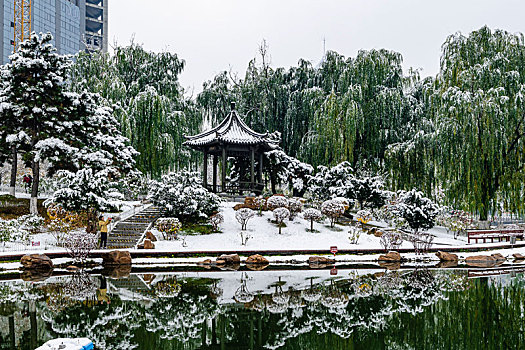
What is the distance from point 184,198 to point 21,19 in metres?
63.1

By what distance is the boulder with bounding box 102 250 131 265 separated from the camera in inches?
541

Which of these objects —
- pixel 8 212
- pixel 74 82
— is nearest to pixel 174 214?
pixel 8 212

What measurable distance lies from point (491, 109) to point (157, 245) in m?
13.4

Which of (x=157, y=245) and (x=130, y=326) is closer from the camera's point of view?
(x=130, y=326)

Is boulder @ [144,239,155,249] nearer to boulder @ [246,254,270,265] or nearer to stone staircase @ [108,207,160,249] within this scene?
stone staircase @ [108,207,160,249]

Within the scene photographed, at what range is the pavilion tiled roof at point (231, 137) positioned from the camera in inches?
813

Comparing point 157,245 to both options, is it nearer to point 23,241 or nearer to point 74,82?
point 23,241

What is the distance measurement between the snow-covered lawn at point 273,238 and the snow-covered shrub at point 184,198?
38.8 inches

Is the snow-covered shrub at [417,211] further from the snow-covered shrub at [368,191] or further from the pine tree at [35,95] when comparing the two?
the pine tree at [35,95]

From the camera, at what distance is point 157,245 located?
15.8 metres

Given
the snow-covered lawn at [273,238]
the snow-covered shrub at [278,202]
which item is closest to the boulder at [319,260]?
the snow-covered lawn at [273,238]

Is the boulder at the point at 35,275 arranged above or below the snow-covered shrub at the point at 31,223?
below

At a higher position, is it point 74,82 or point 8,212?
point 74,82

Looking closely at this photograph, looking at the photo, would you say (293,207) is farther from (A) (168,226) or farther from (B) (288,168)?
(B) (288,168)
